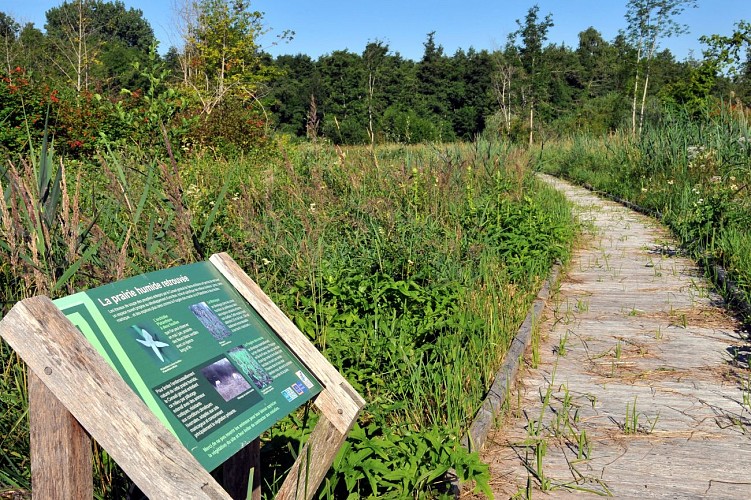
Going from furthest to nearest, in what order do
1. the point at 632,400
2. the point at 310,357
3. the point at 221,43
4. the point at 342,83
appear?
the point at 342,83, the point at 221,43, the point at 632,400, the point at 310,357

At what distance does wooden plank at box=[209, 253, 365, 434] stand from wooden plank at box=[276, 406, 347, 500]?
35 millimetres

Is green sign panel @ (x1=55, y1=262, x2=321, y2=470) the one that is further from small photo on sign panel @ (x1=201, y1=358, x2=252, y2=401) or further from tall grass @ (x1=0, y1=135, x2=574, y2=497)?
tall grass @ (x1=0, y1=135, x2=574, y2=497)

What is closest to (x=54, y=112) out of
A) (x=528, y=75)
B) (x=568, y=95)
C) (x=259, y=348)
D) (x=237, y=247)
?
(x=237, y=247)

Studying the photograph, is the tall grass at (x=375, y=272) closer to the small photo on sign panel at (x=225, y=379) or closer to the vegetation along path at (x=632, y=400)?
the vegetation along path at (x=632, y=400)

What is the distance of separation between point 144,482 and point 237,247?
346 centimetres

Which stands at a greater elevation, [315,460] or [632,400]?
[315,460]

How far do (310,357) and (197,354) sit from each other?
513 mm

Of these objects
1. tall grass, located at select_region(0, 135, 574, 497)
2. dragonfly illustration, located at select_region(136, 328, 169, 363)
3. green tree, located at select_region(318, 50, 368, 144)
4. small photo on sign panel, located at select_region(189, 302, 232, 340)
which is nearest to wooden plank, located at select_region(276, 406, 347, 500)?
tall grass, located at select_region(0, 135, 574, 497)

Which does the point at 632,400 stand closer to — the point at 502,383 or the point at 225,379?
the point at 502,383

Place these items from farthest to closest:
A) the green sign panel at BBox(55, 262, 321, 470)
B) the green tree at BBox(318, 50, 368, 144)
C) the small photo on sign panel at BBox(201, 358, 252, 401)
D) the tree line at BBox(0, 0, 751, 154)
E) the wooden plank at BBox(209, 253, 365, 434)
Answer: the green tree at BBox(318, 50, 368, 144), the tree line at BBox(0, 0, 751, 154), the wooden plank at BBox(209, 253, 365, 434), the small photo on sign panel at BBox(201, 358, 252, 401), the green sign panel at BBox(55, 262, 321, 470)

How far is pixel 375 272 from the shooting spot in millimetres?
5707

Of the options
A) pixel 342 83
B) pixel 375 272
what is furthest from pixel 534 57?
pixel 375 272

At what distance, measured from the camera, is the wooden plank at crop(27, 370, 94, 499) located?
1824 mm

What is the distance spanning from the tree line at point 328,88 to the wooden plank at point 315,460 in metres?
1.79
